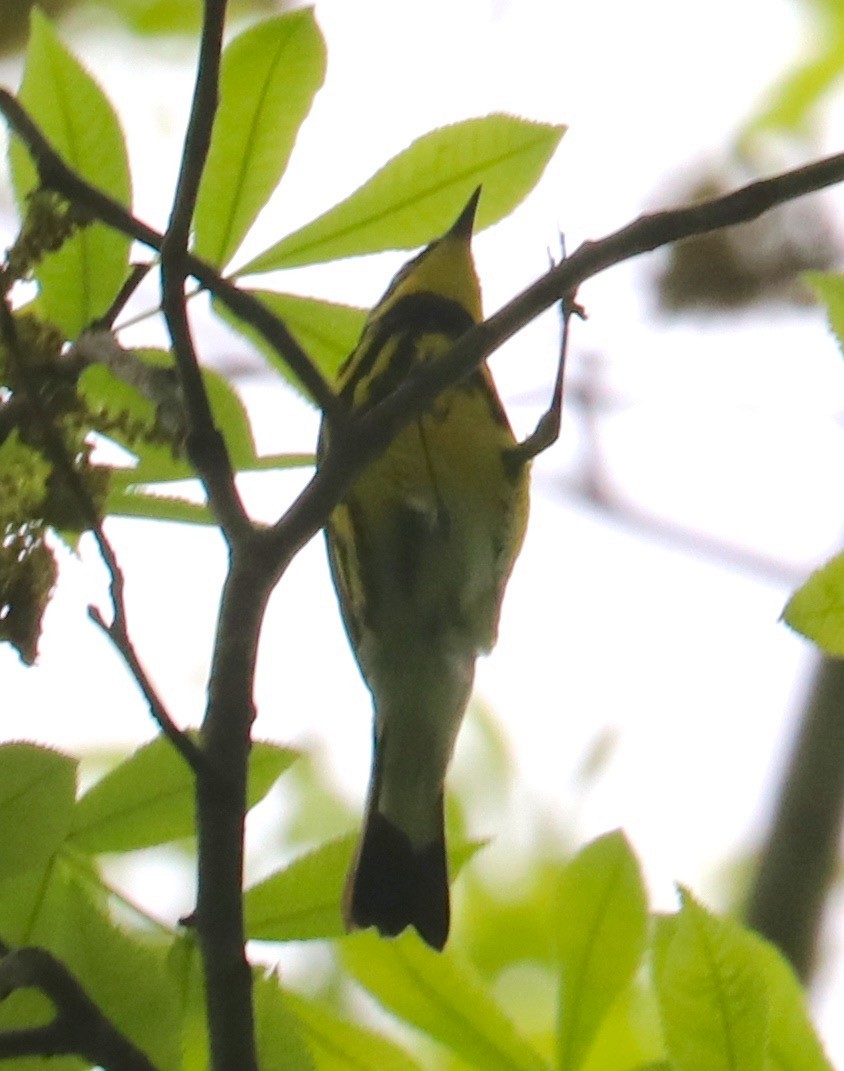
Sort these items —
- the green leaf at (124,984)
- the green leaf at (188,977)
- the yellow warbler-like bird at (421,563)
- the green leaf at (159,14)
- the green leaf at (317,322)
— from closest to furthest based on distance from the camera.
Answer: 1. the green leaf at (124,984)
2. the green leaf at (188,977)
3. the green leaf at (317,322)
4. the yellow warbler-like bird at (421,563)
5. the green leaf at (159,14)

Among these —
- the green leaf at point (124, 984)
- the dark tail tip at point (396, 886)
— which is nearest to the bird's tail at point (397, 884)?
the dark tail tip at point (396, 886)

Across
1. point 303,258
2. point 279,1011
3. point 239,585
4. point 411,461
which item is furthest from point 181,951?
point 411,461

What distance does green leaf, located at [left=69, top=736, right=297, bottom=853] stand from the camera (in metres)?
1.54

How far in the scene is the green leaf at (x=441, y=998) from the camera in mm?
→ 1565

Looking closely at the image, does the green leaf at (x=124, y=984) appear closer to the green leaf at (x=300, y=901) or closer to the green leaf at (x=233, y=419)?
the green leaf at (x=300, y=901)

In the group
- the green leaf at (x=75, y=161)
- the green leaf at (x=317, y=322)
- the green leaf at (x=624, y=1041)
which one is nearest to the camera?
the green leaf at (x=75, y=161)

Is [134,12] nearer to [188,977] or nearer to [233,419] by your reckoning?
[233,419]

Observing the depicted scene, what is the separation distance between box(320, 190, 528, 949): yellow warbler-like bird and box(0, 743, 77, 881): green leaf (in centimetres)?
98

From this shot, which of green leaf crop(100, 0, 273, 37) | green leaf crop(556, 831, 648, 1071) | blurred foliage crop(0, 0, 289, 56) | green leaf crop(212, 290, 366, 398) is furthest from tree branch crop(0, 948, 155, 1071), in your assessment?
green leaf crop(100, 0, 273, 37)

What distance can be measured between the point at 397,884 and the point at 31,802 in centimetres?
86

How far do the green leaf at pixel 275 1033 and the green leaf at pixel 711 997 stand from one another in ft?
1.07

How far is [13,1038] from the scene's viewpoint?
1.31m

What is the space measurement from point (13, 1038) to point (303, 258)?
35.7 inches

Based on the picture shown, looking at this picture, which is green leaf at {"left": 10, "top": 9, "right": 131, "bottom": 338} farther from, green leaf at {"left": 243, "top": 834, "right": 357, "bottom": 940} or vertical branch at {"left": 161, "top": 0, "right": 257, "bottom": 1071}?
green leaf at {"left": 243, "top": 834, "right": 357, "bottom": 940}
